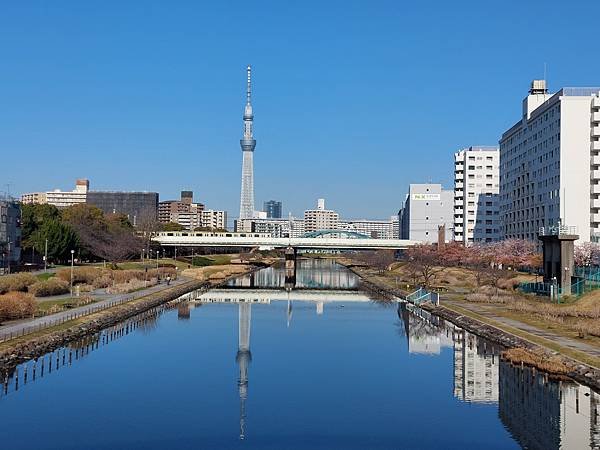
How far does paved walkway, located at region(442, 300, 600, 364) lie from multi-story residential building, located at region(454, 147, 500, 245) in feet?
247

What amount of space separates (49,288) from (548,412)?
43.4 m

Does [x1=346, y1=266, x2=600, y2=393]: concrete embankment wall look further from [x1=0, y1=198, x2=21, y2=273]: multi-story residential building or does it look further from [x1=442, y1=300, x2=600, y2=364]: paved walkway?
[x1=0, y1=198, x2=21, y2=273]: multi-story residential building

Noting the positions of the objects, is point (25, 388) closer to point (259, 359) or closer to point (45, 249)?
point (259, 359)

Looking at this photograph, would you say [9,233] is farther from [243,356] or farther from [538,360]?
[538,360]

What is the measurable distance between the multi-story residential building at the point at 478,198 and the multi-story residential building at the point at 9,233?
78.0 meters

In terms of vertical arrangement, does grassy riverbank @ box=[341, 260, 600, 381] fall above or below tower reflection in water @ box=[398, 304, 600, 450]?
above

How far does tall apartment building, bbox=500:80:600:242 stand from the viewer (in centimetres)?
8238

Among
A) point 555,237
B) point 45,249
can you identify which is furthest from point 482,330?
point 45,249

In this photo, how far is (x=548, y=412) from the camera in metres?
24.3

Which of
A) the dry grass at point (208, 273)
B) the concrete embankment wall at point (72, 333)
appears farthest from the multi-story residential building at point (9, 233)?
the dry grass at point (208, 273)

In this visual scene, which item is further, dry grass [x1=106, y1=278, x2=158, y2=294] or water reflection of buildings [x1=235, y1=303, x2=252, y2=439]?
dry grass [x1=106, y1=278, x2=158, y2=294]

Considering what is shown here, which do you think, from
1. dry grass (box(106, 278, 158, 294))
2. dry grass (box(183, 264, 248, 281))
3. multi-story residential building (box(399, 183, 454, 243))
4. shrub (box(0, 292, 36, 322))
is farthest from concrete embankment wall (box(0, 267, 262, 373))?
multi-story residential building (box(399, 183, 454, 243))

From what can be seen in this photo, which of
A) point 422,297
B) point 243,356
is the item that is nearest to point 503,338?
point 243,356

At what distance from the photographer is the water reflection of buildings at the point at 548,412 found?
21359 millimetres
